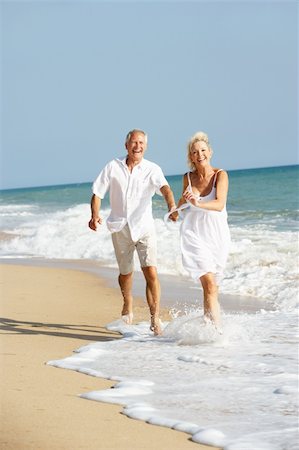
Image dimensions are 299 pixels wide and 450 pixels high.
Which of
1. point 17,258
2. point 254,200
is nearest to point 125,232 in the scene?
point 17,258

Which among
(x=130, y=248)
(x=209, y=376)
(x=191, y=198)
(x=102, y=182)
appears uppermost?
(x=102, y=182)

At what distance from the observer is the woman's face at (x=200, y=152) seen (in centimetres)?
735

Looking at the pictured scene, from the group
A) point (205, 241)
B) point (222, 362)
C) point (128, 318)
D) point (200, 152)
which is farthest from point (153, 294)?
point (222, 362)

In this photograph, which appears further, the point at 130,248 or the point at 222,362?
the point at 130,248

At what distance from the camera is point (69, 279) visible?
12.5 metres

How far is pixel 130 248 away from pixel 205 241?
3.57 ft

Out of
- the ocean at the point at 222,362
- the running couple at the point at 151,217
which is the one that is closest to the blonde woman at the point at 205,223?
the running couple at the point at 151,217

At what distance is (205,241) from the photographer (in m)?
7.48

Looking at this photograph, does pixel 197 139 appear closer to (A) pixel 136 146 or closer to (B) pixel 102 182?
(A) pixel 136 146

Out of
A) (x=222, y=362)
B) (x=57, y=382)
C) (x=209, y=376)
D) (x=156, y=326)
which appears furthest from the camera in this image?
(x=156, y=326)

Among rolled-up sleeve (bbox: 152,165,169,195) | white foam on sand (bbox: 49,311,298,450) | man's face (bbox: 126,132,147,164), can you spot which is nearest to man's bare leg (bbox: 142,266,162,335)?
white foam on sand (bbox: 49,311,298,450)

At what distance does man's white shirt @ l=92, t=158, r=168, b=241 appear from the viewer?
8055 millimetres

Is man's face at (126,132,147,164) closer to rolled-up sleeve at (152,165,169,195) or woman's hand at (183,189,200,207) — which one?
rolled-up sleeve at (152,165,169,195)

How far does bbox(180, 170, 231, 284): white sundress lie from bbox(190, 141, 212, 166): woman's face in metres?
Result: 0.17
